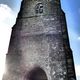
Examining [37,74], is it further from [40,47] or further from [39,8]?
[39,8]

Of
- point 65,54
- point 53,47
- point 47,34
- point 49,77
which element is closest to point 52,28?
point 47,34

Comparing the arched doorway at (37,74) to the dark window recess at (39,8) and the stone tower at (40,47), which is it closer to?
the stone tower at (40,47)

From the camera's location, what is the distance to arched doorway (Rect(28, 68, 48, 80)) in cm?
1180

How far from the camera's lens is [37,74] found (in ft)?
39.9

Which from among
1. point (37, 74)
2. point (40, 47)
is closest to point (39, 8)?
point (40, 47)

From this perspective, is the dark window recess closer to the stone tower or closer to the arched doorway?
the stone tower

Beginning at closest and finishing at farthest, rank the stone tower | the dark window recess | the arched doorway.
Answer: the stone tower
the arched doorway
the dark window recess

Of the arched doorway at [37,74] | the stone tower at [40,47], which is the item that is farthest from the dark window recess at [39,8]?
the arched doorway at [37,74]

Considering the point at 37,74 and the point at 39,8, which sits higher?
the point at 39,8

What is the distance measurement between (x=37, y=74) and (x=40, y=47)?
6.63ft

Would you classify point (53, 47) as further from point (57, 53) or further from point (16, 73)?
point (16, 73)

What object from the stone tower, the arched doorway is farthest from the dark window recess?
the arched doorway

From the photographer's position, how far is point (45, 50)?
39.1 ft

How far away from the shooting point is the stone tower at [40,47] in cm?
1120
